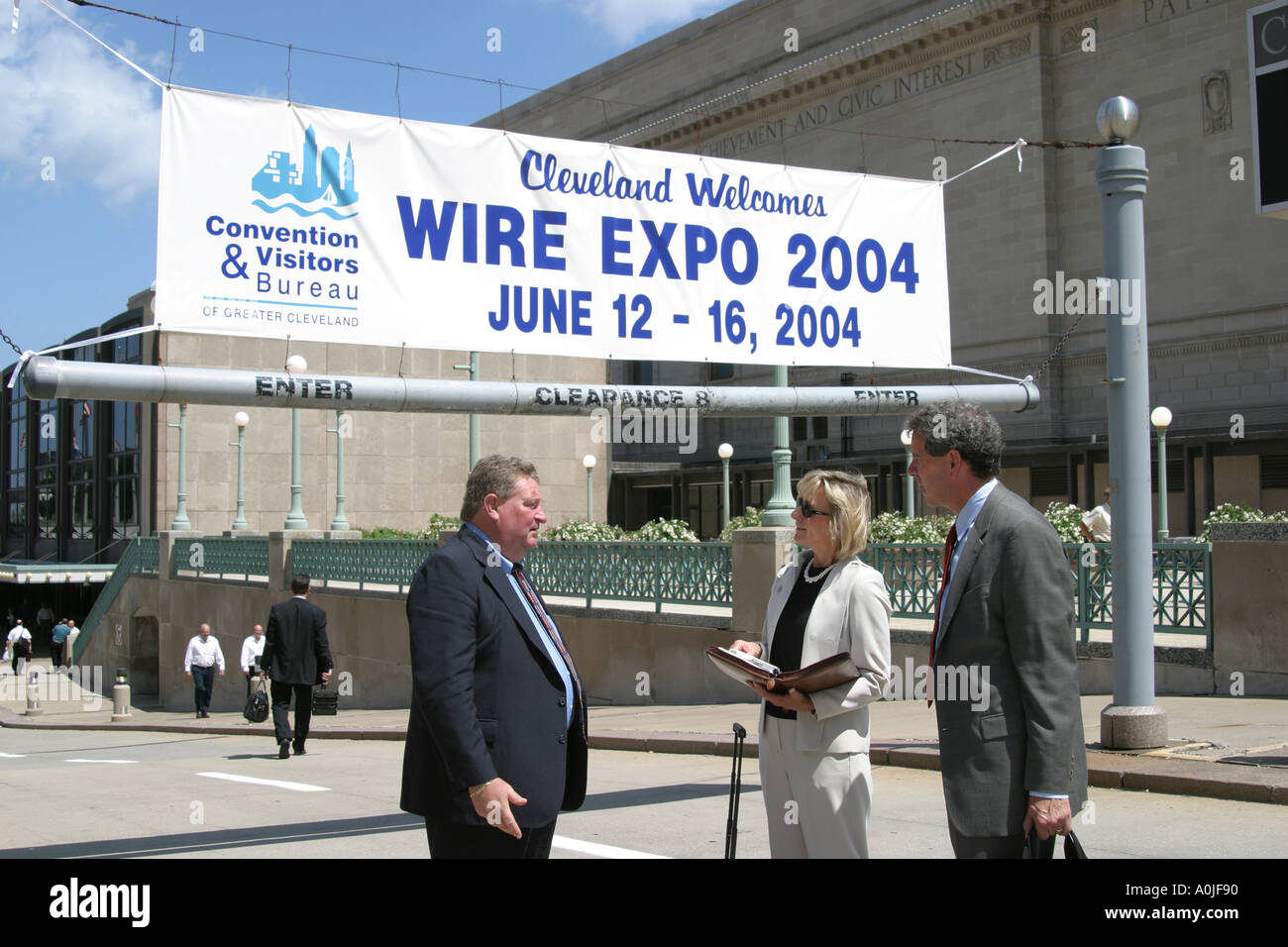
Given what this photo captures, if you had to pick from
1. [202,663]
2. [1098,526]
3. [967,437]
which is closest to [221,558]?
[202,663]

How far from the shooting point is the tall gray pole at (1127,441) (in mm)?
9375

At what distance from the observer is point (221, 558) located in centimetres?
3172

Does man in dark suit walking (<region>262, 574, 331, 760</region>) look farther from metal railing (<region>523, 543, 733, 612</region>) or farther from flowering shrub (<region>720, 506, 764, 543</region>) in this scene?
flowering shrub (<region>720, 506, 764, 543</region>)

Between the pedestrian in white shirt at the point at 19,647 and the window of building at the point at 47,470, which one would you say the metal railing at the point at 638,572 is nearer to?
the pedestrian in white shirt at the point at 19,647

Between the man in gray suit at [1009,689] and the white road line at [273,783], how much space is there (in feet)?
26.7

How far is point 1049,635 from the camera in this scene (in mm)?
3914

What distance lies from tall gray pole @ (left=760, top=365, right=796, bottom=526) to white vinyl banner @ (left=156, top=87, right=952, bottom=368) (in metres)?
0.40

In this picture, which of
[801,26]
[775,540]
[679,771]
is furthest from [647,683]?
[801,26]

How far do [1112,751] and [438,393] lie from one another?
571cm

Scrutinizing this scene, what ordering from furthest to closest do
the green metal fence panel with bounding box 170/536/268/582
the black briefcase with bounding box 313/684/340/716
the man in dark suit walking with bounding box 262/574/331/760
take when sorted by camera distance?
the green metal fence panel with bounding box 170/536/268/582 → the black briefcase with bounding box 313/684/340/716 → the man in dark suit walking with bounding box 262/574/331/760

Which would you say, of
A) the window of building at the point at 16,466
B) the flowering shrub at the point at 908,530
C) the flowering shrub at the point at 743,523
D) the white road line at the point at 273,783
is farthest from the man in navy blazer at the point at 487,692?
the window of building at the point at 16,466

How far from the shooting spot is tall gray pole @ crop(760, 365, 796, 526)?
1148cm

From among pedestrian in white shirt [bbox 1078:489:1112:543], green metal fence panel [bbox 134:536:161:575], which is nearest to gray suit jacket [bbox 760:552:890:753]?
pedestrian in white shirt [bbox 1078:489:1112:543]
